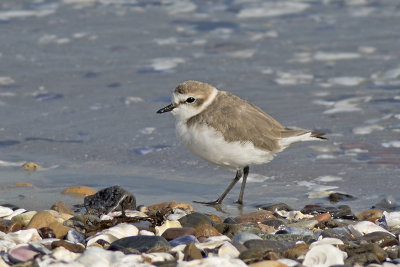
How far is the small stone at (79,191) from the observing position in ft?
19.3

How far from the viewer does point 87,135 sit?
763cm

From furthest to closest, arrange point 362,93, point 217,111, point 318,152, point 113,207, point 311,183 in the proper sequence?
point 362,93, point 318,152, point 311,183, point 217,111, point 113,207

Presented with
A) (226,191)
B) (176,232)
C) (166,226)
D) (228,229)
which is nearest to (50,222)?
(166,226)

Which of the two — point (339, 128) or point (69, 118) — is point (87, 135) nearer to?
point (69, 118)

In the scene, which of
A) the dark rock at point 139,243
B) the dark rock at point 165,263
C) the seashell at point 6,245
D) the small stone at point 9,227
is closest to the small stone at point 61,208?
the small stone at point 9,227

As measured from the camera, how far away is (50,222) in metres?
4.49

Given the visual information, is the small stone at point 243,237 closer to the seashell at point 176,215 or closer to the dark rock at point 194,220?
the dark rock at point 194,220

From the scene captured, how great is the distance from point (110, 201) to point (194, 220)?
88 cm

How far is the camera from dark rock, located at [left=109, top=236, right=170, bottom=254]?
3805mm

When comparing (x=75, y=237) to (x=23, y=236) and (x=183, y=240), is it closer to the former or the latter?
(x=23, y=236)

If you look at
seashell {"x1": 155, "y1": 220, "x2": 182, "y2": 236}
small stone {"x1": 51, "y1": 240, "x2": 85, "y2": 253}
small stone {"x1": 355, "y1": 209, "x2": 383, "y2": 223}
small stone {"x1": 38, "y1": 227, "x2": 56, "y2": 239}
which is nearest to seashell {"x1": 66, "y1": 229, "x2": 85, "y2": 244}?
small stone {"x1": 38, "y1": 227, "x2": 56, "y2": 239}

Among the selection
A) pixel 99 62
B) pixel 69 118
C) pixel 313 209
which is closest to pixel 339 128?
pixel 313 209

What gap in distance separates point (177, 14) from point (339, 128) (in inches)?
195

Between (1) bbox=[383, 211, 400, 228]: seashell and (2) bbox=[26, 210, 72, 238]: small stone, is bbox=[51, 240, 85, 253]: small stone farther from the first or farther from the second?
(1) bbox=[383, 211, 400, 228]: seashell
